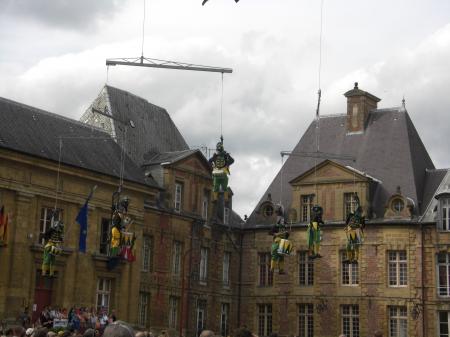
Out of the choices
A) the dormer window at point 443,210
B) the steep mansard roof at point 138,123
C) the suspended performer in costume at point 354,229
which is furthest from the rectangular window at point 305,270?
the suspended performer in costume at point 354,229

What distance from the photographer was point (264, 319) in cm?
3822

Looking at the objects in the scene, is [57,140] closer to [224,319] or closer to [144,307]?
[144,307]

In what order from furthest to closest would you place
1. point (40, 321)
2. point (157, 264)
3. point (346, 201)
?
point (346, 201)
point (157, 264)
point (40, 321)

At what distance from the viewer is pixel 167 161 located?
3569 centimetres

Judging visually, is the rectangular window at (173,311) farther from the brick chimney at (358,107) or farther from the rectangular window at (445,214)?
the brick chimney at (358,107)

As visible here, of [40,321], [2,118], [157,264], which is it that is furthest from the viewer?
[157,264]

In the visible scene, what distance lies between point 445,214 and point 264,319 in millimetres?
9503

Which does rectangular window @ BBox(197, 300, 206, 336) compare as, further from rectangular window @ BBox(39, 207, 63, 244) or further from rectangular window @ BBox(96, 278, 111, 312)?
rectangular window @ BBox(39, 207, 63, 244)

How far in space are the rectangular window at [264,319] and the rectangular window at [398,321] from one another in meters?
5.72

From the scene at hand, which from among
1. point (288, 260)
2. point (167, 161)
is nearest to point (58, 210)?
point (167, 161)

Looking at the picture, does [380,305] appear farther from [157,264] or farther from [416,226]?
[157,264]

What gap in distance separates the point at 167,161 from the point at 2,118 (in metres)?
8.57

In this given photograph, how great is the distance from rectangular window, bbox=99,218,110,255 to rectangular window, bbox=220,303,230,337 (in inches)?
339

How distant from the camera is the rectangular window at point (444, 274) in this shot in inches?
1347
